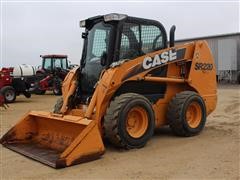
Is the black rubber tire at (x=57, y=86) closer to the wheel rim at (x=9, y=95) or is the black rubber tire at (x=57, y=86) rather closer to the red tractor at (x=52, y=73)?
the red tractor at (x=52, y=73)

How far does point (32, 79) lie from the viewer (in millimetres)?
18906

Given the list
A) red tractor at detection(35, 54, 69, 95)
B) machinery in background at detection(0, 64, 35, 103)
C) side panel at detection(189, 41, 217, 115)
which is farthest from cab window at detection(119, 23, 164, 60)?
red tractor at detection(35, 54, 69, 95)

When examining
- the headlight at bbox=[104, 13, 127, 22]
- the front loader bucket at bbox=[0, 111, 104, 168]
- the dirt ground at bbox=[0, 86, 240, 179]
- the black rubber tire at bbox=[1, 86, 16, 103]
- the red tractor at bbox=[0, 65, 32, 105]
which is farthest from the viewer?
the red tractor at bbox=[0, 65, 32, 105]

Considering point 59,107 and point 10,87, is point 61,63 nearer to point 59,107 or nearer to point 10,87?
point 10,87

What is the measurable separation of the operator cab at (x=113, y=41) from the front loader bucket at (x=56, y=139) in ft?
3.02

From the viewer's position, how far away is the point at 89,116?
19.9 feet

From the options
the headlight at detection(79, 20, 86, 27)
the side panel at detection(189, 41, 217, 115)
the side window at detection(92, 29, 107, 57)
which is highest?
the headlight at detection(79, 20, 86, 27)

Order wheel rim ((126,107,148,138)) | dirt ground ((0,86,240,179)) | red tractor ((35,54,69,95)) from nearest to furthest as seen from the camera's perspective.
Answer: dirt ground ((0,86,240,179)) < wheel rim ((126,107,148,138)) < red tractor ((35,54,69,95))

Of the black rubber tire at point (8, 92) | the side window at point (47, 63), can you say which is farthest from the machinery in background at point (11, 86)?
the side window at point (47, 63)

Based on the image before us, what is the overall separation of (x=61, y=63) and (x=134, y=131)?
15.4m

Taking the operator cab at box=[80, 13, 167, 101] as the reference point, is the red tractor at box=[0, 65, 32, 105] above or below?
below

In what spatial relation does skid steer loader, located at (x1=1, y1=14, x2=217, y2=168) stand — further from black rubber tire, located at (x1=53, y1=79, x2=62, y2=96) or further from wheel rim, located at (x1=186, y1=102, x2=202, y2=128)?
black rubber tire, located at (x1=53, y1=79, x2=62, y2=96)

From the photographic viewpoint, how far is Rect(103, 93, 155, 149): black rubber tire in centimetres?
589

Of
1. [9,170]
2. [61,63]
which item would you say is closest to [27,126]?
[9,170]
